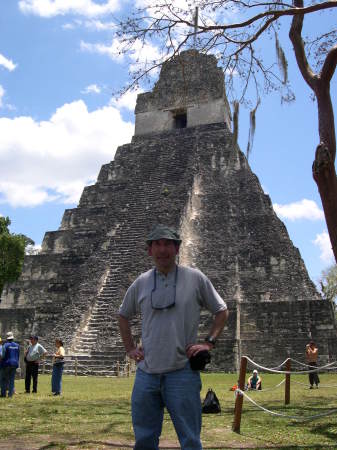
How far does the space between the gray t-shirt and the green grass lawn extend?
1.83 meters

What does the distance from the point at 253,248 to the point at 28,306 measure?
9720 millimetres

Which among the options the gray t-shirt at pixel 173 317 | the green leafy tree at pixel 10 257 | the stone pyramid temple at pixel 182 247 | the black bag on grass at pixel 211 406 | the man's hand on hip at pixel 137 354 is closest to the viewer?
the gray t-shirt at pixel 173 317

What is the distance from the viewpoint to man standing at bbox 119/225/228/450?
2947 mm

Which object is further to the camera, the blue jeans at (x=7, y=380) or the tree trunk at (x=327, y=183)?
the blue jeans at (x=7, y=380)

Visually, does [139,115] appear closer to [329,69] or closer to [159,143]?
[159,143]

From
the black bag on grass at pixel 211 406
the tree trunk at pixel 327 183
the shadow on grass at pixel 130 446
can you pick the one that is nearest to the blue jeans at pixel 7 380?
the black bag on grass at pixel 211 406

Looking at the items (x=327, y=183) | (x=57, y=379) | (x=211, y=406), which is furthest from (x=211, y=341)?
(x=57, y=379)

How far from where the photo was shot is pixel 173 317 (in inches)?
122

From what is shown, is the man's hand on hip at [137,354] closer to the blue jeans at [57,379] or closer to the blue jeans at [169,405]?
the blue jeans at [169,405]

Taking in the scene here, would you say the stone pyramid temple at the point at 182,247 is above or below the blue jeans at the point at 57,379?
above

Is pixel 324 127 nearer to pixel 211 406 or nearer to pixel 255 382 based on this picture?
pixel 211 406

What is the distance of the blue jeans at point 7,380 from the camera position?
8.84m

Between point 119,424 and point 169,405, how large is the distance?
9.36 ft

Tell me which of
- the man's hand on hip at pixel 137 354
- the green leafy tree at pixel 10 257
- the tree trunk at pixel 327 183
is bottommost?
the man's hand on hip at pixel 137 354
